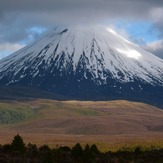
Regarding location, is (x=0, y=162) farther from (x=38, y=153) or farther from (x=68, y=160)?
(x=38, y=153)

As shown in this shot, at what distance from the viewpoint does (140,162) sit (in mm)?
45094

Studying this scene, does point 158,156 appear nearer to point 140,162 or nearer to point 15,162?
point 140,162

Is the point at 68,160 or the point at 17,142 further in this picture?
the point at 17,142

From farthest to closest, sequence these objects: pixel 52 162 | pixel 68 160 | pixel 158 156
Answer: pixel 158 156
pixel 68 160
pixel 52 162

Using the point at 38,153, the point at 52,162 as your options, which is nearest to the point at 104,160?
the point at 38,153

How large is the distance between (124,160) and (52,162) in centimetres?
1042

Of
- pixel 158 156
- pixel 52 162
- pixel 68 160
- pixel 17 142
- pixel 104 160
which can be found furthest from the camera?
pixel 158 156

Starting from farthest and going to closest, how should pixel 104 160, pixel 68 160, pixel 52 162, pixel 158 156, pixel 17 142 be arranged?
pixel 158 156 < pixel 17 142 < pixel 104 160 < pixel 68 160 < pixel 52 162

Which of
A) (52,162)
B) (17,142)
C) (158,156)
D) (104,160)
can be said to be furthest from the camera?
(158,156)

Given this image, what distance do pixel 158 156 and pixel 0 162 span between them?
1925 centimetres

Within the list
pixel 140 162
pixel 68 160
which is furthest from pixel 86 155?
pixel 140 162

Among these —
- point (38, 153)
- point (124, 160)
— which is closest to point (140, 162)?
point (124, 160)

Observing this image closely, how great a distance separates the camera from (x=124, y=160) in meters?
44.8

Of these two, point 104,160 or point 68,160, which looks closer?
point 68,160
